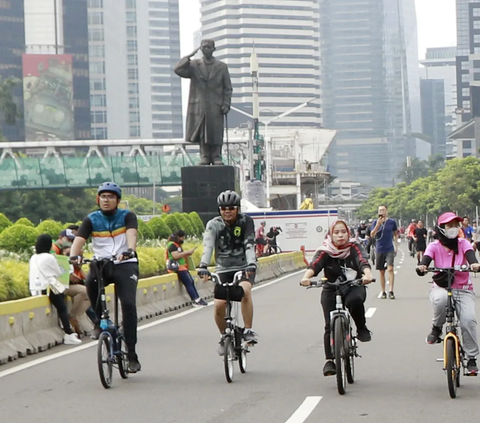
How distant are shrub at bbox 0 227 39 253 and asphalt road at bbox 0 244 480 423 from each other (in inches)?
398

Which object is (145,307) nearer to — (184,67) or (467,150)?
(184,67)

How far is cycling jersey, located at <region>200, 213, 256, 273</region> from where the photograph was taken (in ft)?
36.2

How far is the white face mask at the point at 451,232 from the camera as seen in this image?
9.83 metres

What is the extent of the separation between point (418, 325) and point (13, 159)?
78008 mm

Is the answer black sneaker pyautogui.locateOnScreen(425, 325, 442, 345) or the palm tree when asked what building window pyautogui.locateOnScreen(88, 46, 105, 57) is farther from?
black sneaker pyautogui.locateOnScreen(425, 325, 442, 345)

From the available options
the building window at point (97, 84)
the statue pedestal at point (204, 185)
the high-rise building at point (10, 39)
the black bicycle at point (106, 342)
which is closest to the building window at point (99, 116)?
the building window at point (97, 84)

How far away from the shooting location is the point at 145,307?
1981 centimetres

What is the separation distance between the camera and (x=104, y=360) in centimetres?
1018

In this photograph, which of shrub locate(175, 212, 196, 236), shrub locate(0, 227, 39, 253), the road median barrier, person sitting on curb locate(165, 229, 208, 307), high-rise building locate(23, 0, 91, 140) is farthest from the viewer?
high-rise building locate(23, 0, 91, 140)

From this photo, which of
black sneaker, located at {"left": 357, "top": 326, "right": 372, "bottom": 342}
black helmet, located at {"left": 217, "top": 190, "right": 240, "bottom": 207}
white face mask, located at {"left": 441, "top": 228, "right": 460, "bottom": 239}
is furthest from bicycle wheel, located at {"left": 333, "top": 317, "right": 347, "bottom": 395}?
black helmet, located at {"left": 217, "top": 190, "right": 240, "bottom": 207}

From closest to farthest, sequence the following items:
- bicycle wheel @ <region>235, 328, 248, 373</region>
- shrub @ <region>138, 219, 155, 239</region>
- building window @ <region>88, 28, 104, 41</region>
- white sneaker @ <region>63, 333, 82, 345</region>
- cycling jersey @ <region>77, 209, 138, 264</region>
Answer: cycling jersey @ <region>77, 209, 138, 264</region> < bicycle wheel @ <region>235, 328, 248, 373</region> < white sneaker @ <region>63, 333, 82, 345</region> < shrub @ <region>138, 219, 155, 239</region> < building window @ <region>88, 28, 104, 41</region>

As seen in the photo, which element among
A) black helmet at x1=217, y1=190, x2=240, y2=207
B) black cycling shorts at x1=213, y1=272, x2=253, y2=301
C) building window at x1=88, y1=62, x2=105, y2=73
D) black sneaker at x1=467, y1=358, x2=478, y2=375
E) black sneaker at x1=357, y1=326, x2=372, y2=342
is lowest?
black sneaker at x1=467, y1=358, x2=478, y2=375

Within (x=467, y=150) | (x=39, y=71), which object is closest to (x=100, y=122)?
(x=39, y=71)

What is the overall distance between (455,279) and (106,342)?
3079mm
